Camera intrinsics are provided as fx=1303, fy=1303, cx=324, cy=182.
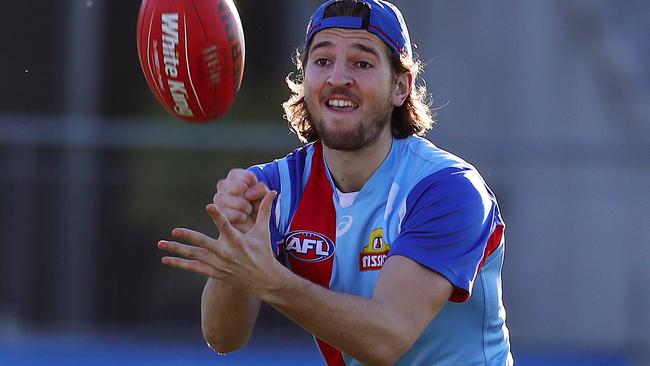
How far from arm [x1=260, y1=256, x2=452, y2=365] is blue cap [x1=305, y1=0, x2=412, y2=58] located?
0.95 meters

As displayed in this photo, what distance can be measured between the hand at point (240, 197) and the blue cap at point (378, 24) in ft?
2.89

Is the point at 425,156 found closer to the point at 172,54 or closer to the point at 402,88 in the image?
the point at 402,88

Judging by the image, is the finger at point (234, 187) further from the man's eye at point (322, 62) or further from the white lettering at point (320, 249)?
the man's eye at point (322, 62)

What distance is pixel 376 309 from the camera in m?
4.31

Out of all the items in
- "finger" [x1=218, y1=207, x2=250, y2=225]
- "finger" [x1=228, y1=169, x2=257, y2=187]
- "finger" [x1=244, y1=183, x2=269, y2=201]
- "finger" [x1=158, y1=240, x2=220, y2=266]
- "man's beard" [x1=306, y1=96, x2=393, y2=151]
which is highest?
"man's beard" [x1=306, y1=96, x2=393, y2=151]

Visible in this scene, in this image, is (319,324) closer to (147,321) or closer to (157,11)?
(157,11)

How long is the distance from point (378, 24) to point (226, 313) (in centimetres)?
125

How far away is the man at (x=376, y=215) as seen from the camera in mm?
4441

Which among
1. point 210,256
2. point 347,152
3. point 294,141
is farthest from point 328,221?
point 294,141

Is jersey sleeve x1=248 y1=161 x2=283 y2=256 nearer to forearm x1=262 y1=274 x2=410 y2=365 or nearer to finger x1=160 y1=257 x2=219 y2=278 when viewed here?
forearm x1=262 y1=274 x2=410 y2=365

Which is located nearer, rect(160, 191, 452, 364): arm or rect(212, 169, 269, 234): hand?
rect(160, 191, 452, 364): arm

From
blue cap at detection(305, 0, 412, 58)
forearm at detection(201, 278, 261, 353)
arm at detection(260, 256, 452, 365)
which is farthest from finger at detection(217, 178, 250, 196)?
blue cap at detection(305, 0, 412, 58)

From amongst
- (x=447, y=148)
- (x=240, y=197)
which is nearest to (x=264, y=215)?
(x=240, y=197)

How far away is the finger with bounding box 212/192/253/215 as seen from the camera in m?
4.39
